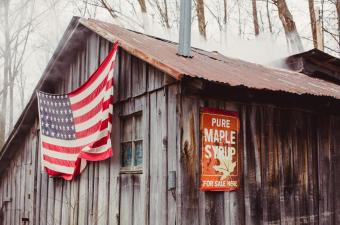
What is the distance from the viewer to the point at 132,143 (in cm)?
796

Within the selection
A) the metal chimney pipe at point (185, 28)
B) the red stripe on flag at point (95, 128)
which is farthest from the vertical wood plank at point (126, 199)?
the metal chimney pipe at point (185, 28)

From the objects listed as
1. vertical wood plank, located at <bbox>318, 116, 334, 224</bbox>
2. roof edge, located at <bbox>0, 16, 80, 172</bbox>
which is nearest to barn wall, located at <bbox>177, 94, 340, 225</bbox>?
vertical wood plank, located at <bbox>318, 116, 334, 224</bbox>

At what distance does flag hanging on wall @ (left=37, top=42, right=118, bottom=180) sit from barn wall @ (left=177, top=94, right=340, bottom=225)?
5.57 feet

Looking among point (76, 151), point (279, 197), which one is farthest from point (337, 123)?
point (76, 151)

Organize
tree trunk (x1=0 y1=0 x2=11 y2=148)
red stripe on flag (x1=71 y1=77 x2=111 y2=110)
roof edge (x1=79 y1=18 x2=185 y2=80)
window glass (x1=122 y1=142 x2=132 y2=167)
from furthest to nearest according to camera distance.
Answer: tree trunk (x1=0 y1=0 x2=11 y2=148) → red stripe on flag (x1=71 y1=77 x2=111 y2=110) → window glass (x1=122 y1=142 x2=132 y2=167) → roof edge (x1=79 y1=18 x2=185 y2=80)

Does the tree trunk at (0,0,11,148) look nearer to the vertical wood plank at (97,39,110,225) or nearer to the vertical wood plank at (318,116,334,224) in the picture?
the vertical wood plank at (97,39,110,225)

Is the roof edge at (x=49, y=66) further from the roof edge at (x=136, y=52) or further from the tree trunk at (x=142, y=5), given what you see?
the tree trunk at (x=142, y=5)

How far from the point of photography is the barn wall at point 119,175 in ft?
23.5

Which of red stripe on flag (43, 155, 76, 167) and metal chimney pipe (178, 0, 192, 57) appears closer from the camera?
metal chimney pipe (178, 0, 192, 57)

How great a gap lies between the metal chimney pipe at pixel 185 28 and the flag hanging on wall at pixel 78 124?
1199 millimetres

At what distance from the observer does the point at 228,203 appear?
23.5ft

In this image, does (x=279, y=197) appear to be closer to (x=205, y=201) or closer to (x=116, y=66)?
(x=205, y=201)

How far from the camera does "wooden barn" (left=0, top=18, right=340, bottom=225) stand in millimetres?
6828

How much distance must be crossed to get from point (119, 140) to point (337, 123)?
467cm
